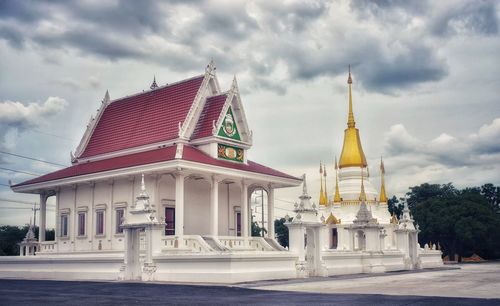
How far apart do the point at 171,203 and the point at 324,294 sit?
17.3 metres

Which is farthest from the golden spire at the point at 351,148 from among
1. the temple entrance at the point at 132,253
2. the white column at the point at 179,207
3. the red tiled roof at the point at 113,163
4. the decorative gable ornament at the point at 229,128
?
the temple entrance at the point at 132,253

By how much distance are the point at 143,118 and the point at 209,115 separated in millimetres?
4933

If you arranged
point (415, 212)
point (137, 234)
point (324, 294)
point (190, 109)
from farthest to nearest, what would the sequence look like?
point (415, 212) < point (190, 109) < point (137, 234) < point (324, 294)

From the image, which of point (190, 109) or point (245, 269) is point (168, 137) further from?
point (245, 269)

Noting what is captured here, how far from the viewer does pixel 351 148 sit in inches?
2489

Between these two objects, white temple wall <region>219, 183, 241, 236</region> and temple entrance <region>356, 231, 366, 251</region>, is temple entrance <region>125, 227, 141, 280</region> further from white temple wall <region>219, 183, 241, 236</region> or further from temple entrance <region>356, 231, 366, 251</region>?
temple entrance <region>356, 231, 366, 251</region>

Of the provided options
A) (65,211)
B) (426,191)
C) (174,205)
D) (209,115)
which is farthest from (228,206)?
(426,191)

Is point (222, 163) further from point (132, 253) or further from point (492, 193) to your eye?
point (492, 193)

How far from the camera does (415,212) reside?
2680 inches

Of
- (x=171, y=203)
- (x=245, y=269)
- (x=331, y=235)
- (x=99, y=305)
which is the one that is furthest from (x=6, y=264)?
(x=331, y=235)

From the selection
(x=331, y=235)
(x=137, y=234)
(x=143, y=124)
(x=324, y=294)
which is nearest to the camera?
(x=324, y=294)

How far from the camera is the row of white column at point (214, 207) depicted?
3150cm

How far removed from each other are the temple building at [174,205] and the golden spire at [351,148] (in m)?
20.6

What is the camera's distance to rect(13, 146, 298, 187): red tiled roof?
32250 millimetres
